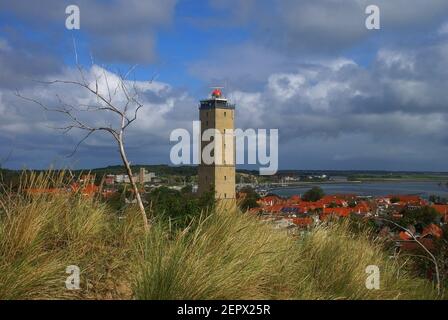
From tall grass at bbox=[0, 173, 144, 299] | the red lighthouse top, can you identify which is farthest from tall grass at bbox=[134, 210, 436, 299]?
the red lighthouse top

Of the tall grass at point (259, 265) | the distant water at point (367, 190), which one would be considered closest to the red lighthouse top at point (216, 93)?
the distant water at point (367, 190)

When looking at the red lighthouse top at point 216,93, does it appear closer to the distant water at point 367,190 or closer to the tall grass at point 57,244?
the distant water at point 367,190

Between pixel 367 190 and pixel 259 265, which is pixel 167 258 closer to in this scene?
pixel 259 265

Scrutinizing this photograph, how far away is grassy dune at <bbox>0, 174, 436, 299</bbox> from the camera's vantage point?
12.3ft

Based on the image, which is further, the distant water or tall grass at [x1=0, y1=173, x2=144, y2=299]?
the distant water

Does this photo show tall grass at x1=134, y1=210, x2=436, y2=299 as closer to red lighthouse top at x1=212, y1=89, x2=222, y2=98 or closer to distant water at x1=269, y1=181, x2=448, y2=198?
distant water at x1=269, y1=181, x2=448, y2=198

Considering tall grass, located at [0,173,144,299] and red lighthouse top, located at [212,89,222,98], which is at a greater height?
red lighthouse top, located at [212,89,222,98]

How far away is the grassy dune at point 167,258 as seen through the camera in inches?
148

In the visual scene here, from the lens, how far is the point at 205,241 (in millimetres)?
4625

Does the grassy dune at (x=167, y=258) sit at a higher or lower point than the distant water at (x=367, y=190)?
higher

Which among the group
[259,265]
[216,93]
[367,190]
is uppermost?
[216,93]

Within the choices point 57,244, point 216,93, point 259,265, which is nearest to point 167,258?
point 259,265

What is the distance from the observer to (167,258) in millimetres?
4023
